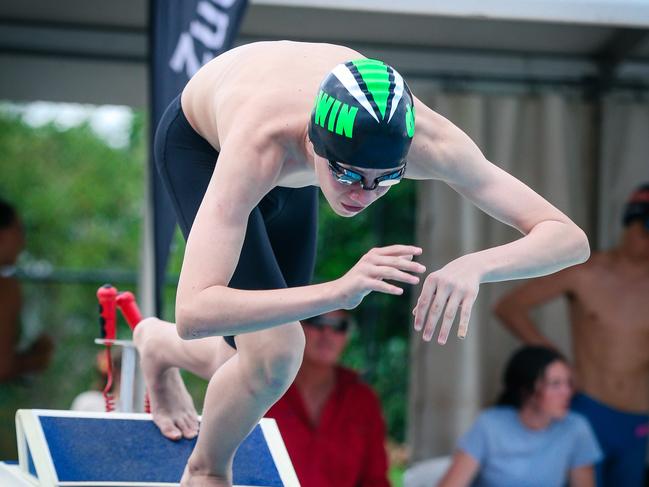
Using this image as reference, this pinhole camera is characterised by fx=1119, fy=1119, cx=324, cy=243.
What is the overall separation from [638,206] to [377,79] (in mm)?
3957

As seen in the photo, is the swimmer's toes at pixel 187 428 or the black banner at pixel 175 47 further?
the black banner at pixel 175 47

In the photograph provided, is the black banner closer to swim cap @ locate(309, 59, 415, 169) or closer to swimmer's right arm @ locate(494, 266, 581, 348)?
swim cap @ locate(309, 59, 415, 169)

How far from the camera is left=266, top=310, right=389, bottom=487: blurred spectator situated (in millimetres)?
5660

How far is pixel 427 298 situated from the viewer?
2486mm

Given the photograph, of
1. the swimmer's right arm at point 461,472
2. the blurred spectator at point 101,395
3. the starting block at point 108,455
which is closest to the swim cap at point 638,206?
the swimmer's right arm at point 461,472

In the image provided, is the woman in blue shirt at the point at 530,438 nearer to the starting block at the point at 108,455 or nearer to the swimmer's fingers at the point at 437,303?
the starting block at the point at 108,455

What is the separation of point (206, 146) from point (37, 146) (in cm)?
1220

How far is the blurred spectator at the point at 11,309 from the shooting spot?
655 centimetres

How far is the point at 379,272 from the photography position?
2.34 metres

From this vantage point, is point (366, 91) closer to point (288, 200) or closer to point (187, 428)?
point (288, 200)

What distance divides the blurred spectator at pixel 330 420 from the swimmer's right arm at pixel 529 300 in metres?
1.05

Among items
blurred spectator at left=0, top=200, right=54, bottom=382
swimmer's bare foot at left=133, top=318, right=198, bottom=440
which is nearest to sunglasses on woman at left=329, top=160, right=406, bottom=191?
swimmer's bare foot at left=133, top=318, right=198, bottom=440

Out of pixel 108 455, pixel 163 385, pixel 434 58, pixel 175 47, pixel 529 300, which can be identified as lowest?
pixel 108 455

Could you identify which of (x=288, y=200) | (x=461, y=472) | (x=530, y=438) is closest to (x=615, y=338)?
(x=530, y=438)
